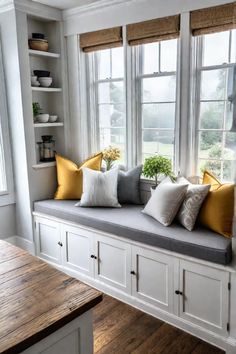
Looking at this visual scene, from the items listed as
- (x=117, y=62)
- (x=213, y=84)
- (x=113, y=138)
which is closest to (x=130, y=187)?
(x=113, y=138)

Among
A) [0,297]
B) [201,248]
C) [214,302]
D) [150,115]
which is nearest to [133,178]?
[150,115]

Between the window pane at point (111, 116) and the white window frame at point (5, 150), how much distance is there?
41.6 inches

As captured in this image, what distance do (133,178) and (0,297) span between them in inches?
83.5

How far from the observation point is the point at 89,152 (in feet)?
12.7

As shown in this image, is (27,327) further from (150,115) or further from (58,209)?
(150,115)

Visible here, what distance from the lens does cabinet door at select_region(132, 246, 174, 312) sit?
2.48 metres

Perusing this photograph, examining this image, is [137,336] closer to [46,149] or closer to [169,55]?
[46,149]

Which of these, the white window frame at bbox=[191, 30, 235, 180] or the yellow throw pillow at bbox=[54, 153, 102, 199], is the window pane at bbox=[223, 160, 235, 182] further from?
the yellow throw pillow at bbox=[54, 153, 102, 199]

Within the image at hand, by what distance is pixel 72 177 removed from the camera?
3.59 m

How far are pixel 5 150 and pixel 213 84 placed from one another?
7.56ft

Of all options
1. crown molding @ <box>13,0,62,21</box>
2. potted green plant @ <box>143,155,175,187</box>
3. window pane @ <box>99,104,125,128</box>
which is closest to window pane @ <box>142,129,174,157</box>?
potted green plant @ <box>143,155,175,187</box>

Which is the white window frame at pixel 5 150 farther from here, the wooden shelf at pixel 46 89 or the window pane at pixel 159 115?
the window pane at pixel 159 115

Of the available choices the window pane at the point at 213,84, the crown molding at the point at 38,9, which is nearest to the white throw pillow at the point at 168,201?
the window pane at the point at 213,84

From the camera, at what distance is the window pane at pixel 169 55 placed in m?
3.01
